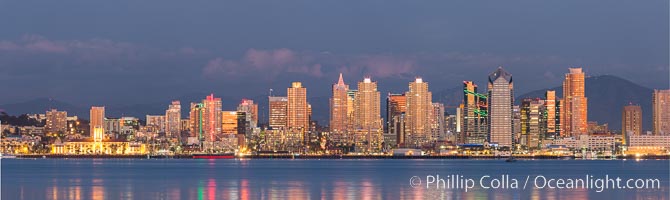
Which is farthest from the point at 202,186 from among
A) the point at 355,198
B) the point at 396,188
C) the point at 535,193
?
the point at 535,193

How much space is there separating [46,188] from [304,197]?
56.9 ft

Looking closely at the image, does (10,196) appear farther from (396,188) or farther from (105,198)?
(396,188)

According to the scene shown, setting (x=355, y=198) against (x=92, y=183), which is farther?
(x=92, y=183)

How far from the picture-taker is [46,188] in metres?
69.4

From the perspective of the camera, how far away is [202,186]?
72312 mm

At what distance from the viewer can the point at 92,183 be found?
76.9 meters

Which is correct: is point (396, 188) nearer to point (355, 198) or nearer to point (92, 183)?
point (355, 198)

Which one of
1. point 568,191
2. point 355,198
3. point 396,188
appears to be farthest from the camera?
point 396,188

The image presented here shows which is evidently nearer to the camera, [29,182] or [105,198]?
[105,198]

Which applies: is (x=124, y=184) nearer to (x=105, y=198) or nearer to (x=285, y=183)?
(x=285, y=183)

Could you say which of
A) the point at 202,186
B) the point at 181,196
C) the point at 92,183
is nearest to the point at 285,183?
the point at 202,186

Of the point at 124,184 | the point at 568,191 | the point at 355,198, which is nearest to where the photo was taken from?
the point at 355,198

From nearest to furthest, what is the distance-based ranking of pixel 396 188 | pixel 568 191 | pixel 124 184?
pixel 568 191
pixel 396 188
pixel 124 184

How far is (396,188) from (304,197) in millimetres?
10809
